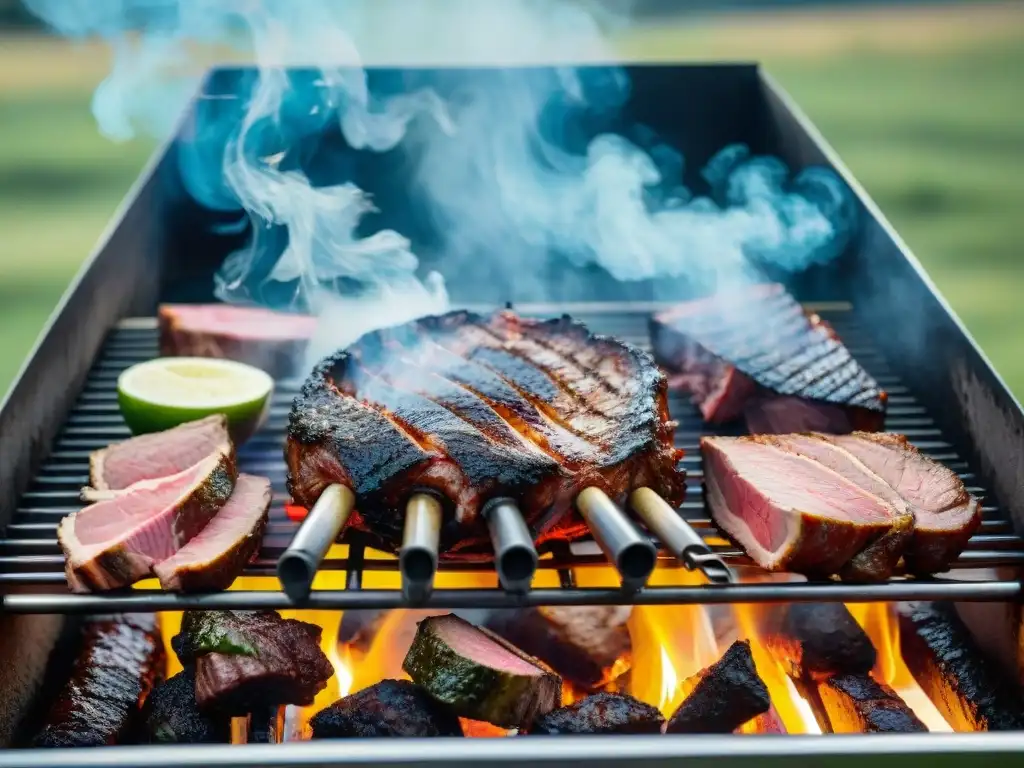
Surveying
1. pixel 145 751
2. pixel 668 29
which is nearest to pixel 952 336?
pixel 145 751

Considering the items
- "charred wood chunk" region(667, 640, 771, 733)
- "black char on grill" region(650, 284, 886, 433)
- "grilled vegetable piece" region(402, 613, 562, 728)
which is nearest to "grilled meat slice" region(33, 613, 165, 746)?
"grilled vegetable piece" region(402, 613, 562, 728)

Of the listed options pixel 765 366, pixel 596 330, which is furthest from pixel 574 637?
pixel 596 330

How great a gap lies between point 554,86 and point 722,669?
368 cm

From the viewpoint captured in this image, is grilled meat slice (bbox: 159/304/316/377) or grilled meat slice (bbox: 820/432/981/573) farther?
grilled meat slice (bbox: 159/304/316/377)

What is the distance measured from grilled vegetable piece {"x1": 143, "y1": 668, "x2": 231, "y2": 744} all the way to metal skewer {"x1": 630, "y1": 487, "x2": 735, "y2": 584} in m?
1.34

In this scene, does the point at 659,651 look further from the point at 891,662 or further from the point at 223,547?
the point at 223,547

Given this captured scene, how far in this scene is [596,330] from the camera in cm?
471

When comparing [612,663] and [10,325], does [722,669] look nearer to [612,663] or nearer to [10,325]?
[612,663]

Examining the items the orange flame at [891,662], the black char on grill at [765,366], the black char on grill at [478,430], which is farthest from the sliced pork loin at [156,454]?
the orange flame at [891,662]

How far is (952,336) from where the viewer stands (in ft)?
13.0

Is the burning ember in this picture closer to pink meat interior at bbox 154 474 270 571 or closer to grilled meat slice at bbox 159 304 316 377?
pink meat interior at bbox 154 474 270 571

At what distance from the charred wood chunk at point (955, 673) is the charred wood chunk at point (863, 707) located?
0.20 metres

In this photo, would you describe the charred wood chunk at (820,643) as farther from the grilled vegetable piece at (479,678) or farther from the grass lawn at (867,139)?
the grass lawn at (867,139)

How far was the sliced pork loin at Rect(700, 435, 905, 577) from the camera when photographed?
9.23 feet
